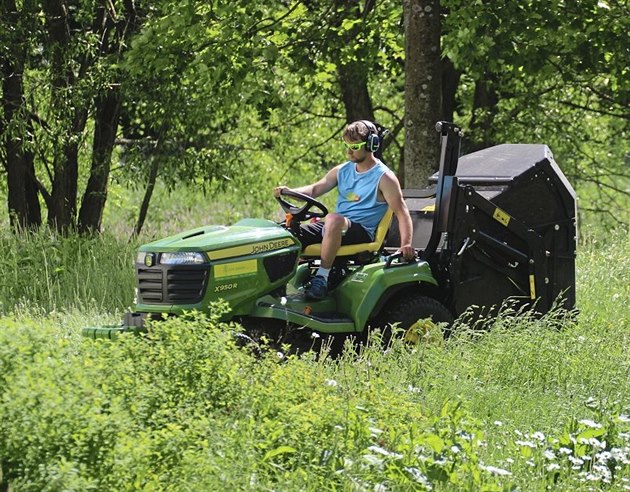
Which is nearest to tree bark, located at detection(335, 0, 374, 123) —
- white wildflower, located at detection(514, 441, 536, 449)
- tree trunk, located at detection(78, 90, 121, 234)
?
tree trunk, located at detection(78, 90, 121, 234)

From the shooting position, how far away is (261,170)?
1747 cm

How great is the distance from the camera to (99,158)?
1262cm

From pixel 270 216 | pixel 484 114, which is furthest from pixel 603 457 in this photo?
pixel 270 216

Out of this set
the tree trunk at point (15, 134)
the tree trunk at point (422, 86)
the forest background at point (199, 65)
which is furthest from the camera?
the tree trunk at point (15, 134)

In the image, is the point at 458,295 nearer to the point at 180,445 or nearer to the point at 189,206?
the point at 180,445

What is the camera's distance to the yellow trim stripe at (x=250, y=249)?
683cm

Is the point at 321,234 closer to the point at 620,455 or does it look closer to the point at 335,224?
the point at 335,224

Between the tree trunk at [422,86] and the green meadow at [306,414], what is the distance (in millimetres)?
4126

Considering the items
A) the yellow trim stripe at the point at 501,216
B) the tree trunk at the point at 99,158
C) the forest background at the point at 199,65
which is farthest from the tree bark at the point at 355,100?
the yellow trim stripe at the point at 501,216

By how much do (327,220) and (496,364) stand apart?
1.33 m

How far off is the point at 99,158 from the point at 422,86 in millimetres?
3627

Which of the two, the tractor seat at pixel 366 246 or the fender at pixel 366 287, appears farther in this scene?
the tractor seat at pixel 366 246

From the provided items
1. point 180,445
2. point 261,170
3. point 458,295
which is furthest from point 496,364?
point 261,170

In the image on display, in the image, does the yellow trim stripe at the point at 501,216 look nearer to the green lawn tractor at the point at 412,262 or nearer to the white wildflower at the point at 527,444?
the green lawn tractor at the point at 412,262
